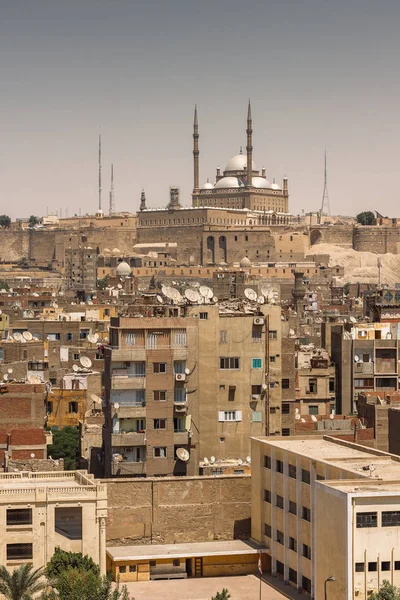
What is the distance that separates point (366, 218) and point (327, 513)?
12269 cm

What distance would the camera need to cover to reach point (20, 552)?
23.4 m

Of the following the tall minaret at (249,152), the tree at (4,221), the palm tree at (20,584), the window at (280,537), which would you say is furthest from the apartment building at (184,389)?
the tree at (4,221)

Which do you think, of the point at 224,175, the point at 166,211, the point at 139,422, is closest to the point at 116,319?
the point at 139,422

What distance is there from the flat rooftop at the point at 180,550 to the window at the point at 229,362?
4.26m

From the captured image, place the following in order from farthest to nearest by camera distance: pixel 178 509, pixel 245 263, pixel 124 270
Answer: pixel 245 263 → pixel 124 270 → pixel 178 509

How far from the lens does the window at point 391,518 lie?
21.8m

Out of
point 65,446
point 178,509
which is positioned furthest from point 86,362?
point 178,509

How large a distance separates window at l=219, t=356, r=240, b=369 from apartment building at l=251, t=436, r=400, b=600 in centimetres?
303

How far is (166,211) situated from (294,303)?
61.5m

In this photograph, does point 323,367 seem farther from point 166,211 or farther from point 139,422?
point 166,211

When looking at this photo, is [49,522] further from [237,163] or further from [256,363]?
[237,163]

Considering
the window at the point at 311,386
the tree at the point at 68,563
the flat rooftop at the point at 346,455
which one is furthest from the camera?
the window at the point at 311,386

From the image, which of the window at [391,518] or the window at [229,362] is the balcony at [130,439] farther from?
the window at [391,518]

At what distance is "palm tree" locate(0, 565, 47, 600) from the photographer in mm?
21172
